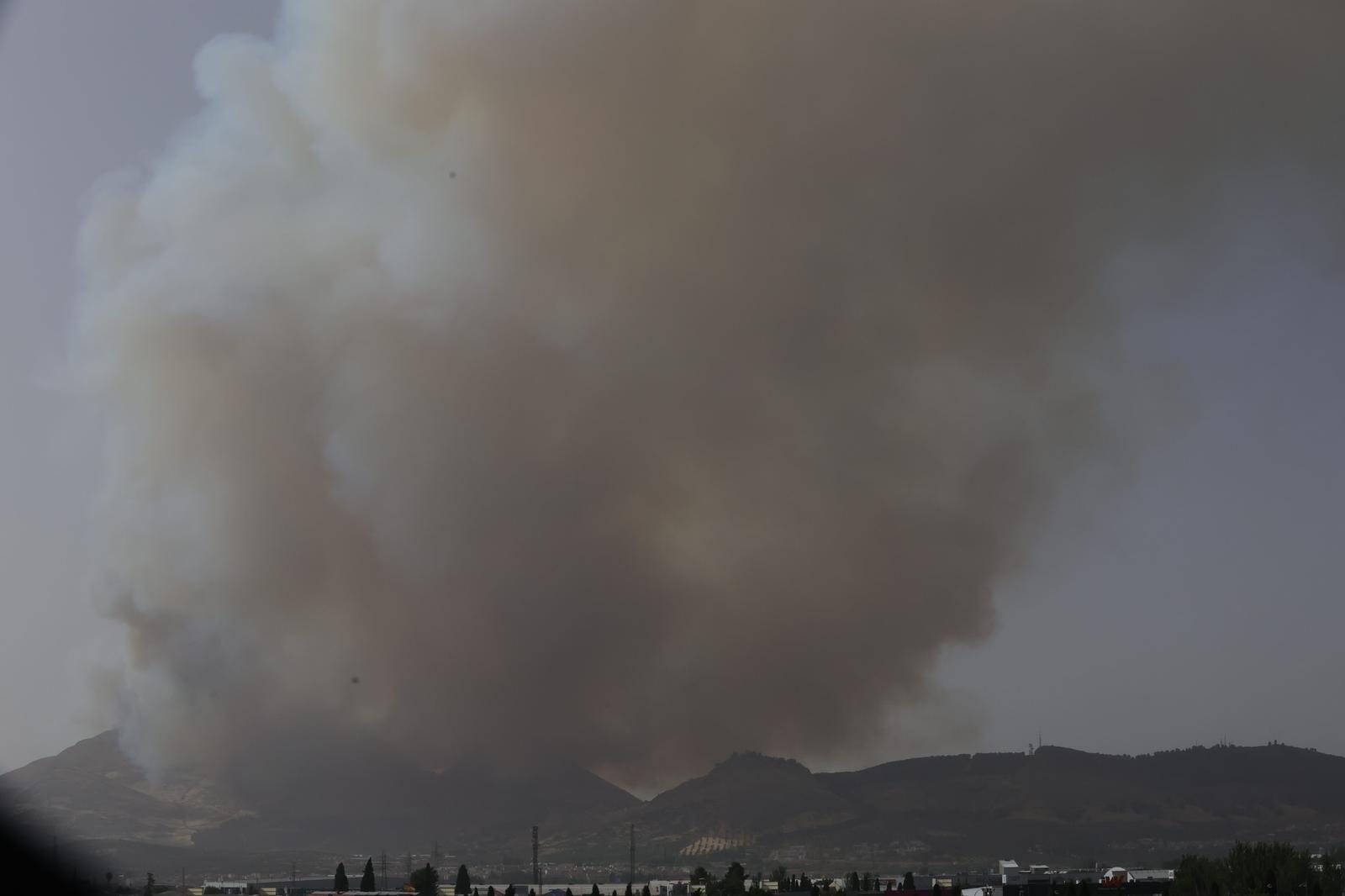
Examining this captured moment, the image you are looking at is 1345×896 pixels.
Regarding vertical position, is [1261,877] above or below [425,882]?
below

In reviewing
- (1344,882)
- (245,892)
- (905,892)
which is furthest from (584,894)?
(1344,882)

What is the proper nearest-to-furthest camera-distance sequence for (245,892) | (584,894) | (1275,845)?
1. (1275,845)
2. (245,892)
3. (584,894)

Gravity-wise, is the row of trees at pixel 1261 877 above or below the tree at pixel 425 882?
below

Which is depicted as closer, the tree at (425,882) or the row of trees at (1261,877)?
the row of trees at (1261,877)

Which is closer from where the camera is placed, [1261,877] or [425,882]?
[1261,877]

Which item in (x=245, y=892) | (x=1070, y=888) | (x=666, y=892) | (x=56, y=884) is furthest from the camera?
(x=666, y=892)

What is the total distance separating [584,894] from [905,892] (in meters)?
47.0

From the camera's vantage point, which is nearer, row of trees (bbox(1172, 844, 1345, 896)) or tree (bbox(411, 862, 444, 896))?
row of trees (bbox(1172, 844, 1345, 896))

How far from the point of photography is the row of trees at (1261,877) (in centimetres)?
10600

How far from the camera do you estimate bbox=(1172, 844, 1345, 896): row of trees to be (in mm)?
106000

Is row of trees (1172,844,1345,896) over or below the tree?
below

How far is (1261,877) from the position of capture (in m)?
110

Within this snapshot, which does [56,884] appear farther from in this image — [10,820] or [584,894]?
[584,894]

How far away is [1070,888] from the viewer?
111500 mm
